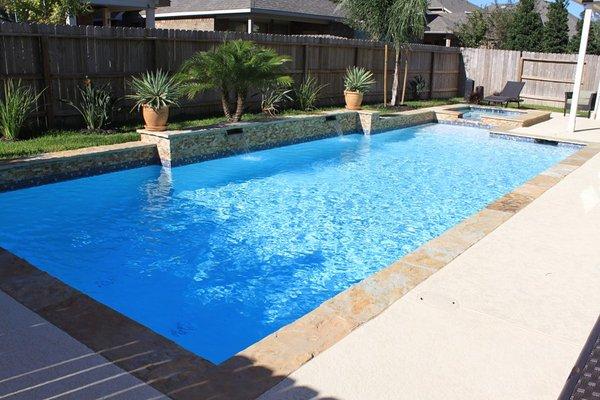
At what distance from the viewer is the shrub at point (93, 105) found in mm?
10797

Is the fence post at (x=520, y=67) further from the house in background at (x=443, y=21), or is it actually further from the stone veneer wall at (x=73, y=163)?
the stone veneer wall at (x=73, y=163)

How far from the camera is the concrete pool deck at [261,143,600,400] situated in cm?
320

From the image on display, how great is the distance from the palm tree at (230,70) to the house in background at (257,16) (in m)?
9.84

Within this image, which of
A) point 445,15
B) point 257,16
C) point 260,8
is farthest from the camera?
point 445,15

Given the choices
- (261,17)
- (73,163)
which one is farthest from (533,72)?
(73,163)

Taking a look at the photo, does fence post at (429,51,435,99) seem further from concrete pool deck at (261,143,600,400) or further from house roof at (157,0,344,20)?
concrete pool deck at (261,143,600,400)

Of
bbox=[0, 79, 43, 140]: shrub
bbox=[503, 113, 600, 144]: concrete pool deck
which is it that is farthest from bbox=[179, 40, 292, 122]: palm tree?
bbox=[503, 113, 600, 144]: concrete pool deck

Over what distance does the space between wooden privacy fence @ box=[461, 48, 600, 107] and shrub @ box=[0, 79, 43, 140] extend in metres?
18.2

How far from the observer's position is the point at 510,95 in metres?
20.4

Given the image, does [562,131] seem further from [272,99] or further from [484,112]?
[272,99]

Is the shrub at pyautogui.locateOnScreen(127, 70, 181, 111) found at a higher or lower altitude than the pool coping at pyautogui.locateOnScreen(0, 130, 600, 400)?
higher

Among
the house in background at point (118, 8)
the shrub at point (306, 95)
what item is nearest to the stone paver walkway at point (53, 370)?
the shrub at point (306, 95)

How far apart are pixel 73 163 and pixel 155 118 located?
2.12 m

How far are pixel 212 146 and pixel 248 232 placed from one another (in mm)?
4608
